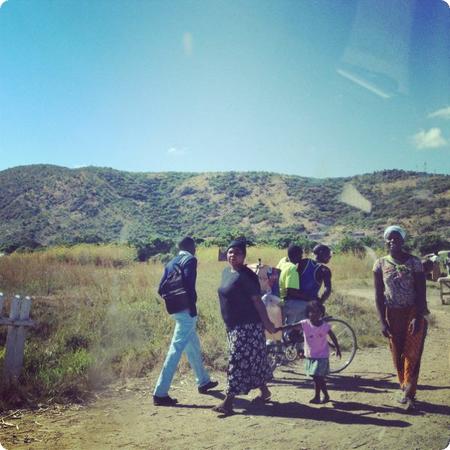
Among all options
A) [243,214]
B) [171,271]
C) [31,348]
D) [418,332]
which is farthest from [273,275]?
[243,214]

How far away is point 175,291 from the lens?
5.25 metres

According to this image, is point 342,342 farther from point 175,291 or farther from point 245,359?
point 175,291

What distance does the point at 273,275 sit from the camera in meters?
6.26

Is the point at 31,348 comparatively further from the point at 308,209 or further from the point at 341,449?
the point at 308,209

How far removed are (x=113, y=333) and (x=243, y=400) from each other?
3.34 metres

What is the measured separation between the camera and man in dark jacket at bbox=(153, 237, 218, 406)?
201 inches

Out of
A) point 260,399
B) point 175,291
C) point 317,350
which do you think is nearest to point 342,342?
point 317,350

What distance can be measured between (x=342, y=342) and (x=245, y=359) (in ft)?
9.52

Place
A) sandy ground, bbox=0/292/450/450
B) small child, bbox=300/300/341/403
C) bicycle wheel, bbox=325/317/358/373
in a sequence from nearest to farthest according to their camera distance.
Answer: sandy ground, bbox=0/292/450/450 < small child, bbox=300/300/341/403 < bicycle wheel, bbox=325/317/358/373

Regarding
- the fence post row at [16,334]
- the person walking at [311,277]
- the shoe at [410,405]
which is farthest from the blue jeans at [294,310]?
the fence post row at [16,334]

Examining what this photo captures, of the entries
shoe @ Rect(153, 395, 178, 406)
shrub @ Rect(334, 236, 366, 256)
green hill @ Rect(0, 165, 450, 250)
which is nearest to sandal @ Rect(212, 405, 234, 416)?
shoe @ Rect(153, 395, 178, 406)

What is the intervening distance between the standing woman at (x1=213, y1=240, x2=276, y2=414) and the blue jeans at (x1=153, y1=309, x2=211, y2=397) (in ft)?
2.17

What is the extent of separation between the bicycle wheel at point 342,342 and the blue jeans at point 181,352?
207 centimetres

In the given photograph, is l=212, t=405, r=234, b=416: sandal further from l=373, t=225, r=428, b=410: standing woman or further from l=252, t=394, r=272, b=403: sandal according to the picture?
l=373, t=225, r=428, b=410: standing woman
